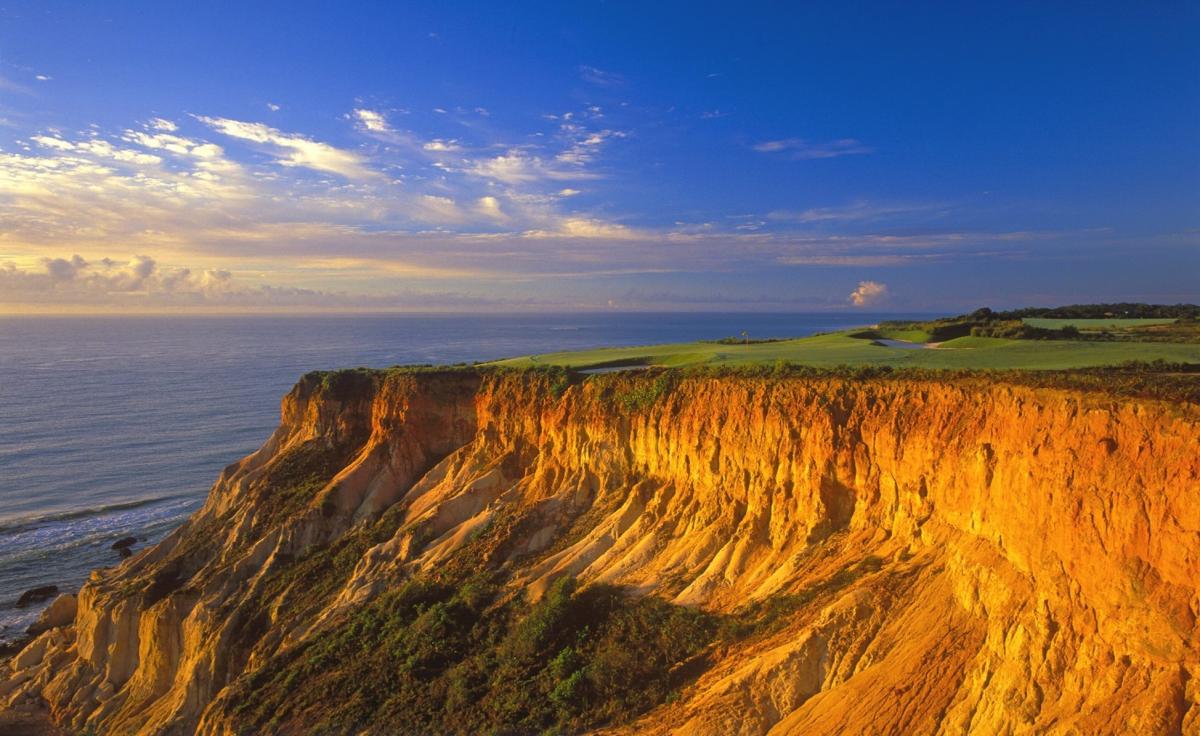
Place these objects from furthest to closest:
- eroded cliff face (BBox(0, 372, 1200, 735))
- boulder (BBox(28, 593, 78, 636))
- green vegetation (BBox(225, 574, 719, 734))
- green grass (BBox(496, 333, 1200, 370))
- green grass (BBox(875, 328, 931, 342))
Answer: green grass (BBox(875, 328, 931, 342))
boulder (BBox(28, 593, 78, 636))
green grass (BBox(496, 333, 1200, 370))
green vegetation (BBox(225, 574, 719, 734))
eroded cliff face (BBox(0, 372, 1200, 735))

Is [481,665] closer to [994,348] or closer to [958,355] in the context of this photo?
[958,355]

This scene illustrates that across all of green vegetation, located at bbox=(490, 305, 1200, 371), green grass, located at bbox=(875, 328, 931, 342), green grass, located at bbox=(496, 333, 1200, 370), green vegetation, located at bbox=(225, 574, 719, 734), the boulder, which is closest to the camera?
green vegetation, located at bbox=(225, 574, 719, 734)

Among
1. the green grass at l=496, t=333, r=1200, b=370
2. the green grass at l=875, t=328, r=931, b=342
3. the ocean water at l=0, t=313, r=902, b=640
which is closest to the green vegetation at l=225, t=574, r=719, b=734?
the green grass at l=496, t=333, r=1200, b=370

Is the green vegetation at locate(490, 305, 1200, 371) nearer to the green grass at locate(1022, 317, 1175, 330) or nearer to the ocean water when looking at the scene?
the green grass at locate(1022, 317, 1175, 330)

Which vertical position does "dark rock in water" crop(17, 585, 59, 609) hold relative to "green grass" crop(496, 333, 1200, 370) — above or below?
below

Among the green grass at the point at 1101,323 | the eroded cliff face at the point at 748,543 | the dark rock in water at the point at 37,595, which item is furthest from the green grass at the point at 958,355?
the dark rock in water at the point at 37,595

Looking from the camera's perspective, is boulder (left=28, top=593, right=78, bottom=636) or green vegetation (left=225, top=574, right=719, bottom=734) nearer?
green vegetation (left=225, top=574, right=719, bottom=734)

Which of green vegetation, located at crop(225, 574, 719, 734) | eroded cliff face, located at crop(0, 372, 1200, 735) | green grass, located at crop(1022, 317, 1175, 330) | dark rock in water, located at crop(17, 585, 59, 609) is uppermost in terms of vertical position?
green grass, located at crop(1022, 317, 1175, 330)
